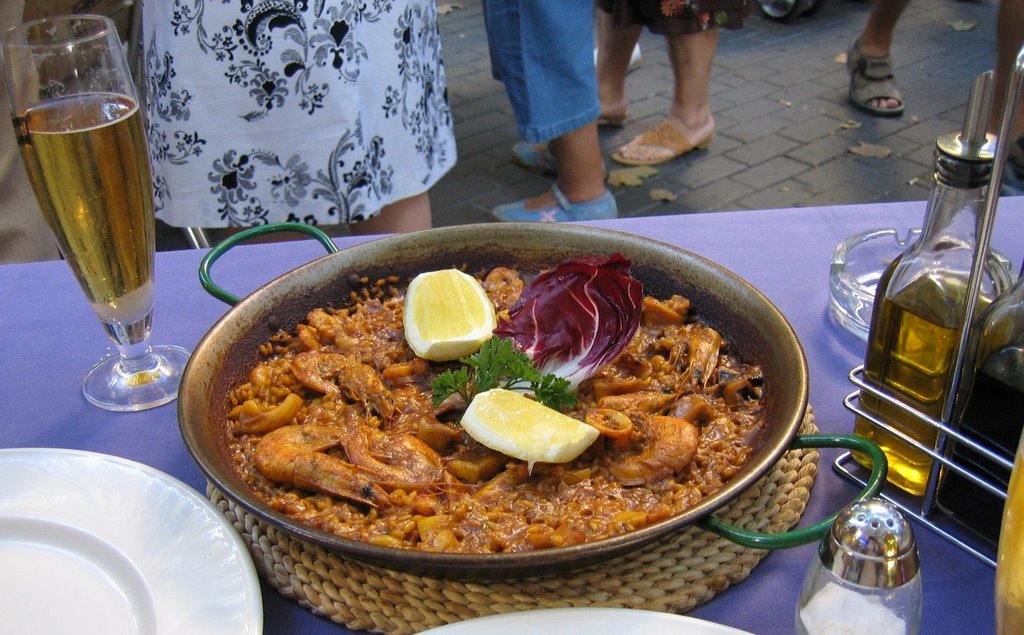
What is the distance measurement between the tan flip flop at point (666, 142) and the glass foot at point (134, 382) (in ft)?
12.9

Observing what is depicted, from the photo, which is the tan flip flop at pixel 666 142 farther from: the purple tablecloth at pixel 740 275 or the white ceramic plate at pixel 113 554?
the white ceramic plate at pixel 113 554

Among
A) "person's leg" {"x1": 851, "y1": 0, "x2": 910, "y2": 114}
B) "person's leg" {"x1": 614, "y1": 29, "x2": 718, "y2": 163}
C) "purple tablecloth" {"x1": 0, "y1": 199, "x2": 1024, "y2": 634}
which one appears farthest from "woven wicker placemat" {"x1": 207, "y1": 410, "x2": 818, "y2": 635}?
"person's leg" {"x1": 851, "y1": 0, "x2": 910, "y2": 114}

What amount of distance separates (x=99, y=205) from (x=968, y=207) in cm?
127

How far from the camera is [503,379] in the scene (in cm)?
139

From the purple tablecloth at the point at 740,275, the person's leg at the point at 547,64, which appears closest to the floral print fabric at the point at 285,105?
the purple tablecloth at the point at 740,275

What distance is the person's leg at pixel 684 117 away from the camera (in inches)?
200

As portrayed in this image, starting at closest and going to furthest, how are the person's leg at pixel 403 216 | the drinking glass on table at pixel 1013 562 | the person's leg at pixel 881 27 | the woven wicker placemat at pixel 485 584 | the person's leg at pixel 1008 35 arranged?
the drinking glass on table at pixel 1013 562, the woven wicker placemat at pixel 485 584, the person's leg at pixel 403 216, the person's leg at pixel 1008 35, the person's leg at pixel 881 27

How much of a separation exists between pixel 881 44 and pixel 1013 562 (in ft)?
18.6

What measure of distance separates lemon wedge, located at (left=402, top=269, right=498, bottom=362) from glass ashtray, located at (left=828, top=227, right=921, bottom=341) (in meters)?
Answer: 0.65

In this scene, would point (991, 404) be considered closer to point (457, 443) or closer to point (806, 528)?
point (806, 528)

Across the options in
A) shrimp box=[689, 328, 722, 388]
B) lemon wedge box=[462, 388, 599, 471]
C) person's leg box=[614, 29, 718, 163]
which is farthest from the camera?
person's leg box=[614, 29, 718, 163]

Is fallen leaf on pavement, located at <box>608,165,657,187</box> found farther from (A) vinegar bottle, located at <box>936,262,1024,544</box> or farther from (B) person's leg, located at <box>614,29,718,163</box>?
(A) vinegar bottle, located at <box>936,262,1024,544</box>

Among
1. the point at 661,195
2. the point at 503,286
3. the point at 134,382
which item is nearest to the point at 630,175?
the point at 661,195

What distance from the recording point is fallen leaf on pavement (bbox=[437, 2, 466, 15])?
25.5ft
